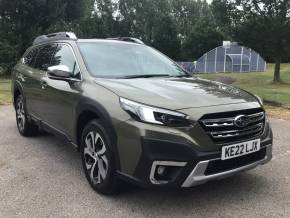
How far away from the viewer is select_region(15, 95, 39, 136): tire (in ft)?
23.7

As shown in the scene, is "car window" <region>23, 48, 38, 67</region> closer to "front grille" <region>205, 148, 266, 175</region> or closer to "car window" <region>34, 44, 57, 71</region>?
"car window" <region>34, 44, 57, 71</region>

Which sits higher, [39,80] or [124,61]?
[124,61]

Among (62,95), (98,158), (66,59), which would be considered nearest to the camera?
(98,158)

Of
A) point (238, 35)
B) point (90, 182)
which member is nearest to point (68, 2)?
point (238, 35)

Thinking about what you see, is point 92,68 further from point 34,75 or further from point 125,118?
point 34,75

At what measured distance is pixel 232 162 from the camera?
4109mm

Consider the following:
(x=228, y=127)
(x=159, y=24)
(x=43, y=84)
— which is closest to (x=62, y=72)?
(x=43, y=84)

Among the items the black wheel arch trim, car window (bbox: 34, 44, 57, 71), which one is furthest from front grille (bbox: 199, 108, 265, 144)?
car window (bbox: 34, 44, 57, 71)

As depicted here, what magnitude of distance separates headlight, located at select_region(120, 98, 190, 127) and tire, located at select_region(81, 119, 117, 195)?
468mm

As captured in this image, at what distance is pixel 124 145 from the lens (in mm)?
3996

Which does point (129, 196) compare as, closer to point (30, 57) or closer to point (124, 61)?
point (124, 61)

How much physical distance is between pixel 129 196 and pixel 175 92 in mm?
1211

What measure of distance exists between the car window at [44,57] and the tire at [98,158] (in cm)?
195

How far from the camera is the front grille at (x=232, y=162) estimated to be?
3951 mm
